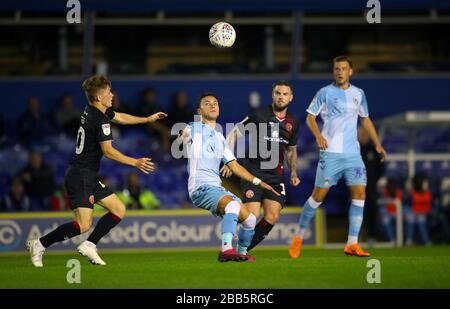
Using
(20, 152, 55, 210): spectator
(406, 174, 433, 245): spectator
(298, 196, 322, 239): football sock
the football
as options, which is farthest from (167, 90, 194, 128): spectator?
(298, 196, 322, 239): football sock

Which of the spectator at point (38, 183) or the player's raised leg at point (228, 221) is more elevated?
the spectator at point (38, 183)

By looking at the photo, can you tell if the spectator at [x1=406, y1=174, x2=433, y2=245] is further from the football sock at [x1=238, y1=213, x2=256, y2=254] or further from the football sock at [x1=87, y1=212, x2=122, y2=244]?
the football sock at [x1=87, y1=212, x2=122, y2=244]

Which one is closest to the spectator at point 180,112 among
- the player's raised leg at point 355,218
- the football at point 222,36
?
the football at point 222,36

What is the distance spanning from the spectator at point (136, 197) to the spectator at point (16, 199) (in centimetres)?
192

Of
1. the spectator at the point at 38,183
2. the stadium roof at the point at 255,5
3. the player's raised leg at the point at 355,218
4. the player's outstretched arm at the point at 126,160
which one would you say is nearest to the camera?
the player's outstretched arm at the point at 126,160

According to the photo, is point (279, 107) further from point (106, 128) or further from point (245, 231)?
point (106, 128)

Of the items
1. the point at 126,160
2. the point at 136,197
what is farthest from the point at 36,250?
the point at 136,197

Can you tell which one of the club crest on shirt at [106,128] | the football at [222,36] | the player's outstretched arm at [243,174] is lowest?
the player's outstretched arm at [243,174]

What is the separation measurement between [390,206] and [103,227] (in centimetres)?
973

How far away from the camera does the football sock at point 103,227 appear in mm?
10648

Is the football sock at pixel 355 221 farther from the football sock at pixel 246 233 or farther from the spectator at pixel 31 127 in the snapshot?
the spectator at pixel 31 127

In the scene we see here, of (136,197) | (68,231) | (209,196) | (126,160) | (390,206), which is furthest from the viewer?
(390,206)

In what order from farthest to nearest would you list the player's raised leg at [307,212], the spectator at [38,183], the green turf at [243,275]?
the spectator at [38,183]
the player's raised leg at [307,212]
the green turf at [243,275]

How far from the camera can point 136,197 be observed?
18.2 meters
